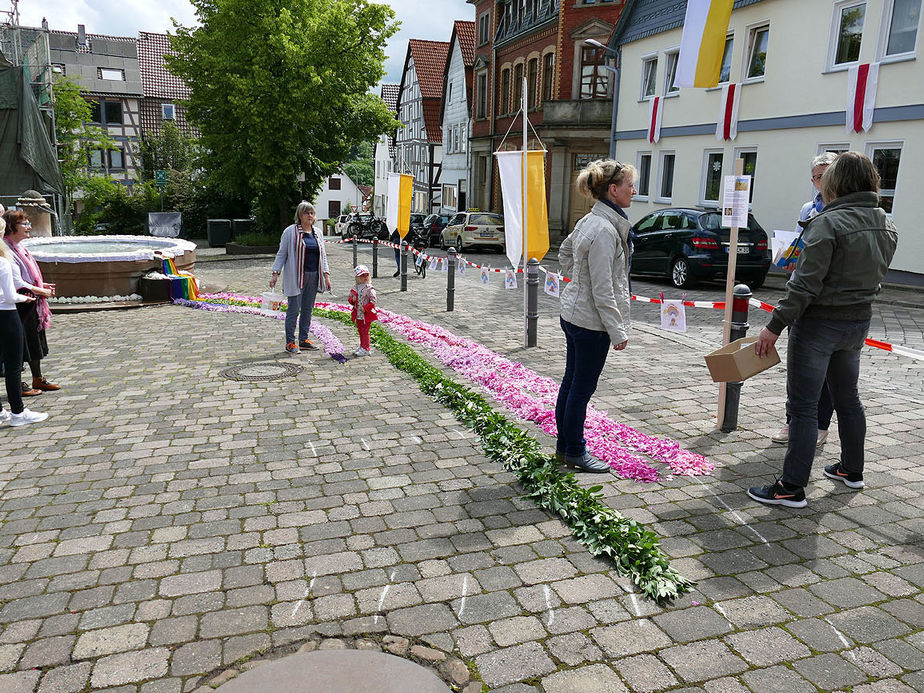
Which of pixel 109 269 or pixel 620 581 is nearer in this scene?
pixel 620 581

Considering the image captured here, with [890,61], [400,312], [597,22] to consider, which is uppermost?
[597,22]

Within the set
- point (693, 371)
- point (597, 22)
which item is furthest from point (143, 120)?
point (693, 371)

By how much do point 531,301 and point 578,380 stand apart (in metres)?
4.42

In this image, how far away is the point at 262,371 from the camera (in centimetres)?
823

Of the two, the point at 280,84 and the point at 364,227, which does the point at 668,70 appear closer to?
the point at 280,84

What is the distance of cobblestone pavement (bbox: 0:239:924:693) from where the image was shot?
123 inches

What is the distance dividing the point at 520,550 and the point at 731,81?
21613 millimetres

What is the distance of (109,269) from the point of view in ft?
43.0

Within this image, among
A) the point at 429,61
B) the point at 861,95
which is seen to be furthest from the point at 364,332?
the point at 429,61

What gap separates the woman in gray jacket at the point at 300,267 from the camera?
9.12 m

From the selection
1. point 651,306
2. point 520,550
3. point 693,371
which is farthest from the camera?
point 651,306

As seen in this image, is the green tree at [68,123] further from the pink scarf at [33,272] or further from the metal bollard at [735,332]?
the metal bollard at [735,332]

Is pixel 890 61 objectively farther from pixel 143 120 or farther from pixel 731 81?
pixel 143 120

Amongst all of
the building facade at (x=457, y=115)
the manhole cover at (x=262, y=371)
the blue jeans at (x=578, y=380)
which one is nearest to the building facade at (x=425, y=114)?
the building facade at (x=457, y=115)
